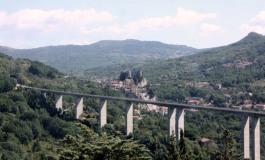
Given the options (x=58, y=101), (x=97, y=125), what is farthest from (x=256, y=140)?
(x=58, y=101)

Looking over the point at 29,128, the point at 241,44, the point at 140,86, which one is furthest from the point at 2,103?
the point at 241,44

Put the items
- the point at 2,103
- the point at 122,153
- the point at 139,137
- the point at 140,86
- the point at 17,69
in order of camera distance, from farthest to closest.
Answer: the point at 140,86 < the point at 17,69 < the point at 2,103 < the point at 139,137 < the point at 122,153

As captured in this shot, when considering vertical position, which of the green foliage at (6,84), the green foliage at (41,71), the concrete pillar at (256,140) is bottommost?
the concrete pillar at (256,140)

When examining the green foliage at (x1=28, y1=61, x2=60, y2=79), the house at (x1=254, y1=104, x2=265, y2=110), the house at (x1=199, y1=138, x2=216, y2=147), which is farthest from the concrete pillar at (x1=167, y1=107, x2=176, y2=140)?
the green foliage at (x1=28, y1=61, x2=60, y2=79)

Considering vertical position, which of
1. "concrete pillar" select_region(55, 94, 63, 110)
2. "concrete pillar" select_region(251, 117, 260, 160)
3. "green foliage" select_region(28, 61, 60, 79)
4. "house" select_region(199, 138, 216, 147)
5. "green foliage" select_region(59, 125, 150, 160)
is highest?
"green foliage" select_region(28, 61, 60, 79)

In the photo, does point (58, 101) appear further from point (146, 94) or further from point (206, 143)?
point (146, 94)

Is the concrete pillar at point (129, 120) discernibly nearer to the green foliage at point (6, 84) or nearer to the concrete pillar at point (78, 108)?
the concrete pillar at point (78, 108)

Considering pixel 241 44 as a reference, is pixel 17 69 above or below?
below

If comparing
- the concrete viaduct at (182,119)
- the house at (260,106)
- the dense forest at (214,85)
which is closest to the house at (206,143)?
the dense forest at (214,85)

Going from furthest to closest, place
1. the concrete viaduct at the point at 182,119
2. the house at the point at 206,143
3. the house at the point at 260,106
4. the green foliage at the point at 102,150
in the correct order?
the house at the point at 260,106 < the house at the point at 206,143 < the concrete viaduct at the point at 182,119 < the green foliage at the point at 102,150

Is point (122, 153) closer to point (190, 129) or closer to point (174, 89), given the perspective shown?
point (190, 129)

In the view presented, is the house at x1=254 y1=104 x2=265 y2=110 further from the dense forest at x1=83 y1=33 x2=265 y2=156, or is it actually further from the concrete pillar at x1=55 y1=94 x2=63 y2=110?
the concrete pillar at x1=55 y1=94 x2=63 y2=110
